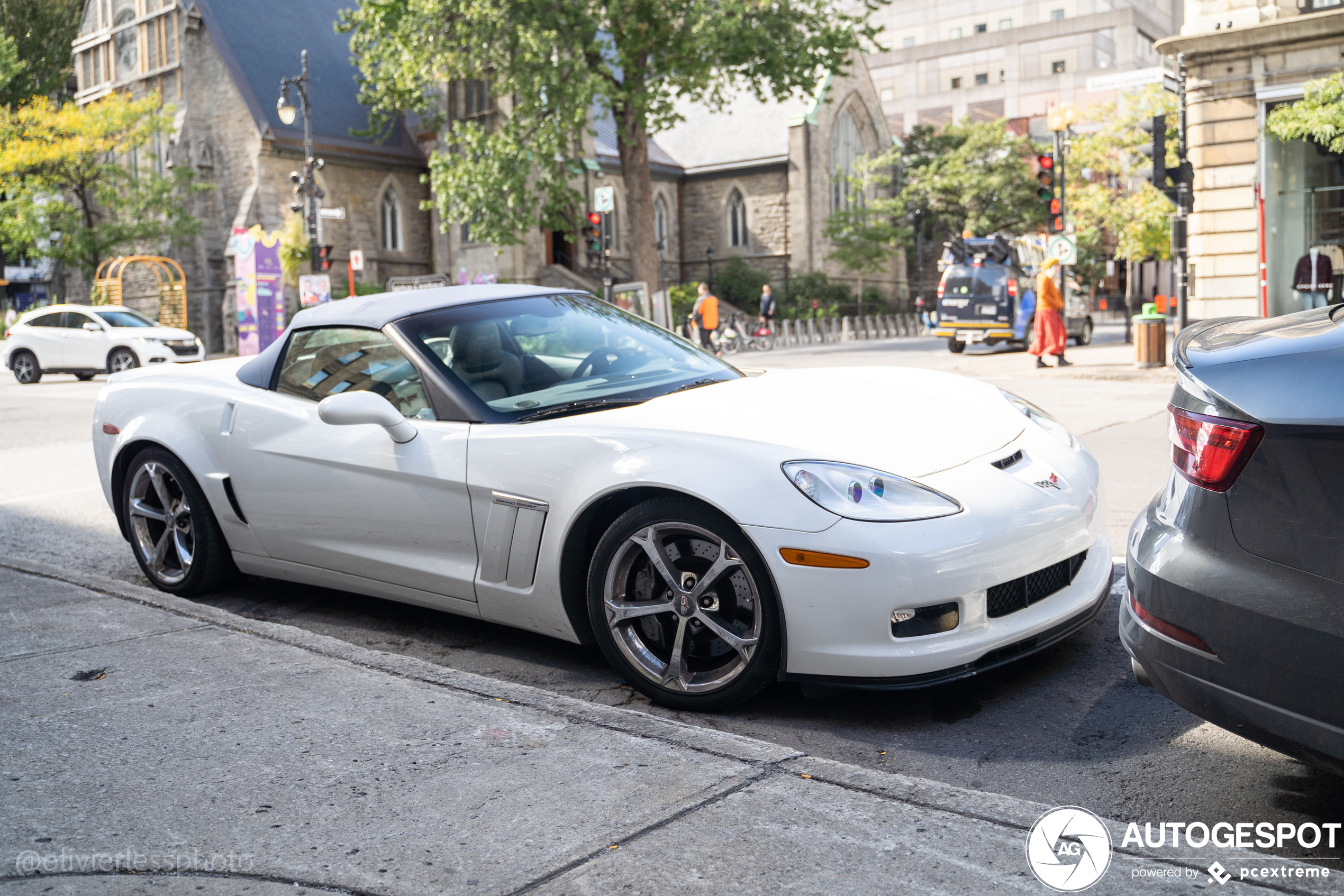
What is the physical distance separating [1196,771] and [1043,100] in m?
81.6

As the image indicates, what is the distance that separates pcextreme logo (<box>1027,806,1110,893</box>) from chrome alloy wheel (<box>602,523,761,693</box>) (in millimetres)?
1120

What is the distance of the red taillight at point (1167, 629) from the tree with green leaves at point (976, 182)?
169ft

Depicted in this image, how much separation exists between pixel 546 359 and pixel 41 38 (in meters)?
59.1

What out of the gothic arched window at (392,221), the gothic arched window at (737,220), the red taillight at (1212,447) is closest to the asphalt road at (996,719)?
the red taillight at (1212,447)

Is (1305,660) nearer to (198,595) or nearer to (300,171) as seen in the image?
(198,595)

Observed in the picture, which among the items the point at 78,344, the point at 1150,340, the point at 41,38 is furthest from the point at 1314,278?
the point at 41,38

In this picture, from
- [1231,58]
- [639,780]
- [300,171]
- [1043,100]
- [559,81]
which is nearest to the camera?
[639,780]

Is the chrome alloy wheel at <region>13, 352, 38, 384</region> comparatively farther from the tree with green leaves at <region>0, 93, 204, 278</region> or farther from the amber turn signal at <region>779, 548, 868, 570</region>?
the amber turn signal at <region>779, 548, 868, 570</region>

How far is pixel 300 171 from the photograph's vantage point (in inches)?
1619

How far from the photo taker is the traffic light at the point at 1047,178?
73.7 ft

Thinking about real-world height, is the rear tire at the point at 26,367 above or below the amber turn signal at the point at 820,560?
above

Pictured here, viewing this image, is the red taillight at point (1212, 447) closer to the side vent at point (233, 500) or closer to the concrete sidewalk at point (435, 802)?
the concrete sidewalk at point (435, 802)

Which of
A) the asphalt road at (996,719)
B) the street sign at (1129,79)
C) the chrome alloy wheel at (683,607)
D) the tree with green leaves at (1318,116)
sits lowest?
the asphalt road at (996,719)

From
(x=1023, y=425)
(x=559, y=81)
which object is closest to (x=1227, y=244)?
(x=559, y=81)
